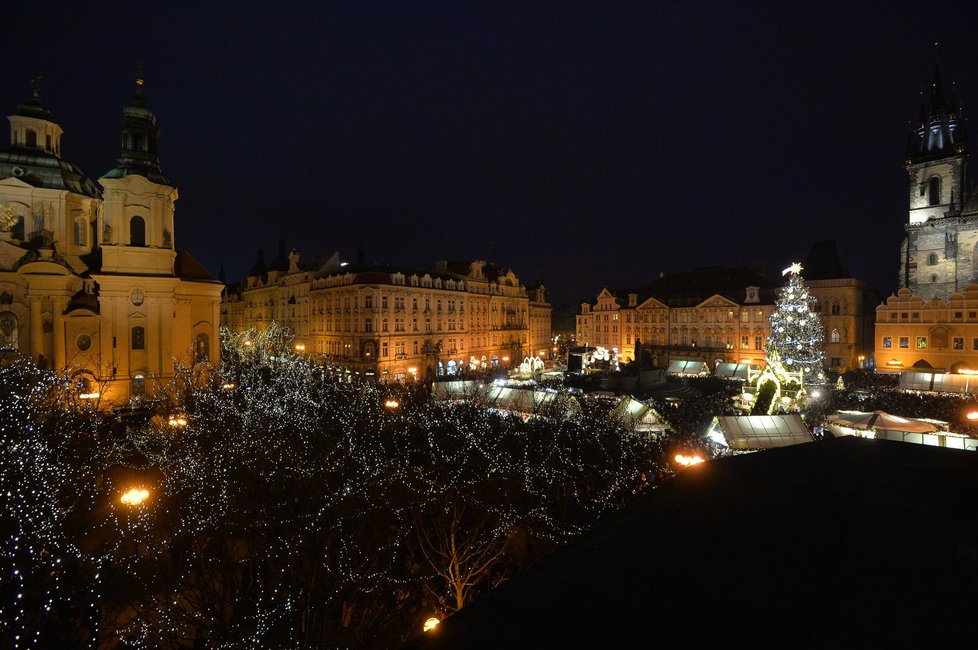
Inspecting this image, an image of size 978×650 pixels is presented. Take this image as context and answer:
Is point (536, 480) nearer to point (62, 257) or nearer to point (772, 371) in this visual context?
point (772, 371)

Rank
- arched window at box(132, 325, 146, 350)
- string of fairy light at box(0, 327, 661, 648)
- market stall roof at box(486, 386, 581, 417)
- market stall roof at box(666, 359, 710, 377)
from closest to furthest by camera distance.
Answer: string of fairy light at box(0, 327, 661, 648)
market stall roof at box(486, 386, 581, 417)
arched window at box(132, 325, 146, 350)
market stall roof at box(666, 359, 710, 377)

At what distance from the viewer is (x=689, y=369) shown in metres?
48.3

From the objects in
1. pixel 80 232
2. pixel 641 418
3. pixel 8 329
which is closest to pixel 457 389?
pixel 641 418

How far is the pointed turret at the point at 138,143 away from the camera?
33812 mm

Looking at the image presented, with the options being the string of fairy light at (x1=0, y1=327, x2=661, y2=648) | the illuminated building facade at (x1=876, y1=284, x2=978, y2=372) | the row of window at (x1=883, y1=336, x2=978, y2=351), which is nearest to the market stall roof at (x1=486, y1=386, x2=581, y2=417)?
the string of fairy light at (x1=0, y1=327, x2=661, y2=648)

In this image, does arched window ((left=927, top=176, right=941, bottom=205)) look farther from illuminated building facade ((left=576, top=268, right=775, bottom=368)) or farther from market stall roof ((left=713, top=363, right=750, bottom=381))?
market stall roof ((left=713, top=363, right=750, bottom=381))

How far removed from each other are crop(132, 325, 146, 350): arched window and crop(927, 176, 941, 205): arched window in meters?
71.2

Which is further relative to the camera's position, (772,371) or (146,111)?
(146,111)

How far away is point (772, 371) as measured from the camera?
23875 mm

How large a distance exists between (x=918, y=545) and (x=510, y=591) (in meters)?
3.38

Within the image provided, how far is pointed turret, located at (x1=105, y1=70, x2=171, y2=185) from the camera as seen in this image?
111ft

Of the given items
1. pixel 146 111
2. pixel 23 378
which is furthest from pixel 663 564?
pixel 146 111

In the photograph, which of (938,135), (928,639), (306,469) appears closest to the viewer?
(928,639)

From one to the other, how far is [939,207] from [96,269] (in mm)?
75783
